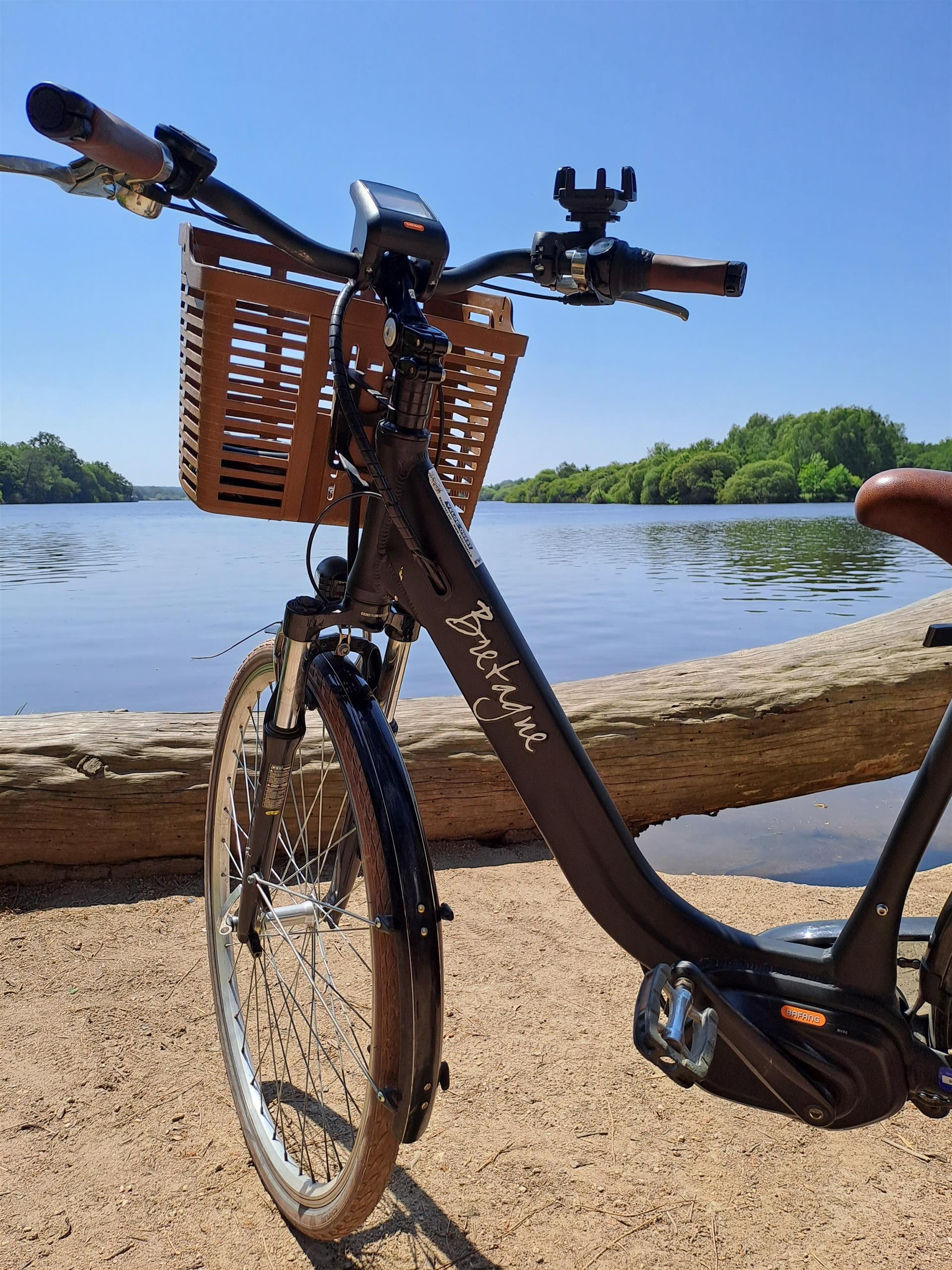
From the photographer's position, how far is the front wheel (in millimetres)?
1248

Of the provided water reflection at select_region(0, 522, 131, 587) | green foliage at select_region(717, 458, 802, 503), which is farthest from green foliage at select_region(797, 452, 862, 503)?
water reflection at select_region(0, 522, 131, 587)

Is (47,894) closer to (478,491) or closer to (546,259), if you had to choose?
(478,491)

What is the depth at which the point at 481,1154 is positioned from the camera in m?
1.76

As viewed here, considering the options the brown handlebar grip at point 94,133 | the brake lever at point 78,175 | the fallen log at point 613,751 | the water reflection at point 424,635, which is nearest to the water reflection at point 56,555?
the water reflection at point 424,635

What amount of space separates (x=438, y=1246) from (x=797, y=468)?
1198 inches

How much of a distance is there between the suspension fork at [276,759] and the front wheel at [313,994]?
1.0 inches

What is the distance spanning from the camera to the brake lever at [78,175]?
→ 1.25 metres

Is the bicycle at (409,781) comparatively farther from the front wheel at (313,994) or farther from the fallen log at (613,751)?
the fallen log at (613,751)

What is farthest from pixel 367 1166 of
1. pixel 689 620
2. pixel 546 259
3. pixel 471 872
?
pixel 689 620

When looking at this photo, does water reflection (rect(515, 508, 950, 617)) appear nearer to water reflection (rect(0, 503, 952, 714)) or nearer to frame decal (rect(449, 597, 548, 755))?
water reflection (rect(0, 503, 952, 714))

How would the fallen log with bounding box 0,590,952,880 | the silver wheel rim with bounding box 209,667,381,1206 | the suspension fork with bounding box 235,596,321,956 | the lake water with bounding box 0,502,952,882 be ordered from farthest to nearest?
the lake water with bounding box 0,502,952,882 < the fallen log with bounding box 0,590,952,880 < the silver wheel rim with bounding box 209,667,381,1206 < the suspension fork with bounding box 235,596,321,956

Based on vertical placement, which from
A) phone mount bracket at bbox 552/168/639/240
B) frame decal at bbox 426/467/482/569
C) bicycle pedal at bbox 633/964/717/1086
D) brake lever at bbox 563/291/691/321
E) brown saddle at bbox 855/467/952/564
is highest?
phone mount bracket at bbox 552/168/639/240

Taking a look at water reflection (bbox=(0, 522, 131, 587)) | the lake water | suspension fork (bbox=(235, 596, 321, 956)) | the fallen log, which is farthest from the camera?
water reflection (bbox=(0, 522, 131, 587))

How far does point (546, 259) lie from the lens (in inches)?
62.8
